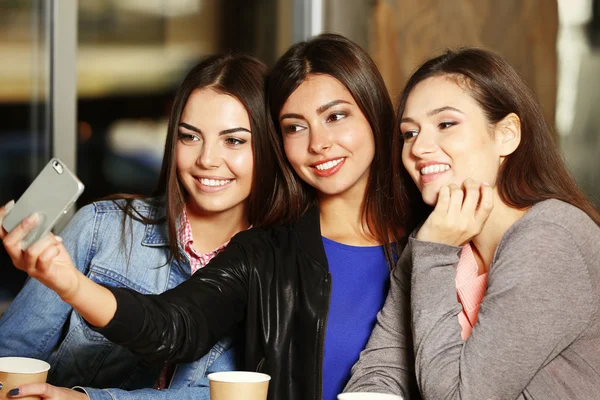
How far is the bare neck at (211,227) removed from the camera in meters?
2.32

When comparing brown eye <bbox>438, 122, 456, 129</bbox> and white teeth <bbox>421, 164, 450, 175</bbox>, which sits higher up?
brown eye <bbox>438, 122, 456, 129</bbox>

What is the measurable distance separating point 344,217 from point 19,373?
1.09 metres

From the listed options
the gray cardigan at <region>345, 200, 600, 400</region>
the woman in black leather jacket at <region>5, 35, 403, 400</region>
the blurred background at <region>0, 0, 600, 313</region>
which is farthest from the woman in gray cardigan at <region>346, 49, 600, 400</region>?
the blurred background at <region>0, 0, 600, 313</region>

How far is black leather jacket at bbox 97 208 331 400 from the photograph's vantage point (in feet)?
6.33

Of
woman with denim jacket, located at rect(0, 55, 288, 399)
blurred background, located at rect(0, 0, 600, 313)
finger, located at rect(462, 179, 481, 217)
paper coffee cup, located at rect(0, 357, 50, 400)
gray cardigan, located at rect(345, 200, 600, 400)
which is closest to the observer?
paper coffee cup, located at rect(0, 357, 50, 400)

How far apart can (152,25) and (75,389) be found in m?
2.85

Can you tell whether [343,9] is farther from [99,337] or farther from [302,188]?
[99,337]

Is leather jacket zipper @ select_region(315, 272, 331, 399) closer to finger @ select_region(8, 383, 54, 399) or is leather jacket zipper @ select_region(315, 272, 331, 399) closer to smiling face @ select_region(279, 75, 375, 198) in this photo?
smiling face @ select_region(279, 75, 375, 198)

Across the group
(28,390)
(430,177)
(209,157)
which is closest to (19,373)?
(28,390)

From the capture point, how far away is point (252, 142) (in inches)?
87.6

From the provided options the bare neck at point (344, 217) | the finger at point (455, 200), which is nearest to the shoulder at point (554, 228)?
the finger at point (455, 200)

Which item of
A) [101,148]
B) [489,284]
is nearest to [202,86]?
[489,284]

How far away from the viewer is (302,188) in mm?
2316

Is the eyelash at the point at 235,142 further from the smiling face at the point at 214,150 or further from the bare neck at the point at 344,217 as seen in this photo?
the bare neck at the point at 344,217
